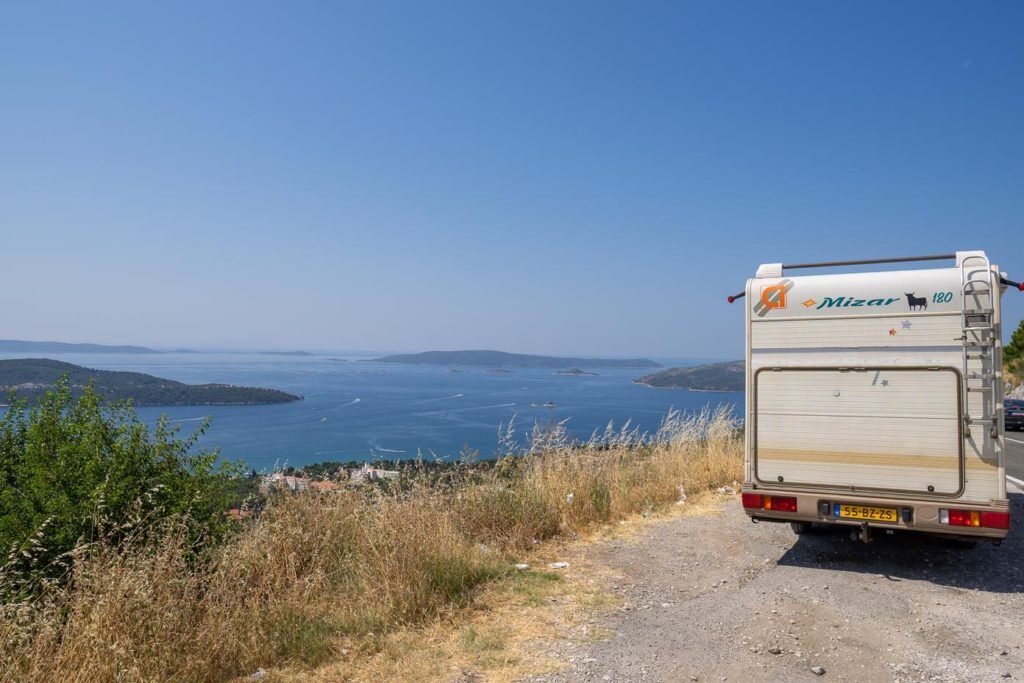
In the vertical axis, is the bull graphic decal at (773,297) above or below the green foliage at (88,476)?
above

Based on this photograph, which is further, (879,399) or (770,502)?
(770,502)

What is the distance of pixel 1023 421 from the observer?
906 inches

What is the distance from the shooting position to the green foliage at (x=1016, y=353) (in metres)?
44.2

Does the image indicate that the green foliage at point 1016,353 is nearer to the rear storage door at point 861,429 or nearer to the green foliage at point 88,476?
the rear storage door at point 861,429

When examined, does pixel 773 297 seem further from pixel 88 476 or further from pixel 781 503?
pixel 88 476

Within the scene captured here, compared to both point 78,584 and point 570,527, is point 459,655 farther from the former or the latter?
point 570,527

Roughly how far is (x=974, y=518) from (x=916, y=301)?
2031 mm

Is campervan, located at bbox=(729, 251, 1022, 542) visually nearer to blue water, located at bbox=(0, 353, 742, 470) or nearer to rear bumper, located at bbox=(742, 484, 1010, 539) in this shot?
rear bumper, located at bbox=(742, 484, 1010, 539)

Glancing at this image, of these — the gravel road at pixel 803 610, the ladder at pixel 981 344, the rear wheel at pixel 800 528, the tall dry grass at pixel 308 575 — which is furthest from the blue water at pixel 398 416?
the ladder at pixel 981 344

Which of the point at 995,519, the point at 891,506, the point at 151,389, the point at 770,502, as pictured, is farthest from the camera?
the point at 151,389

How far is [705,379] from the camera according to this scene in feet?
306

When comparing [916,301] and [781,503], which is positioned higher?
[916,301]

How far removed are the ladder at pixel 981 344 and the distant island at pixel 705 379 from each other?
70876 millimetres

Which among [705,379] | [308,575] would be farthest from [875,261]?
[705,379]
